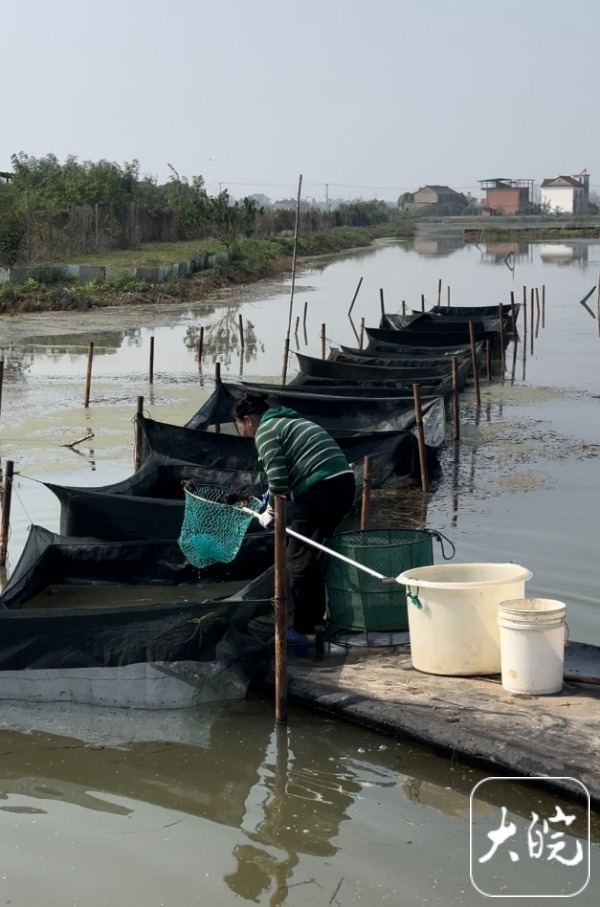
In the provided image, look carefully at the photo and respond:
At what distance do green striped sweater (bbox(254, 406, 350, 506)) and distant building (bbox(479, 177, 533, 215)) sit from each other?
117m

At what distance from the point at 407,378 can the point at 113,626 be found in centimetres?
1070

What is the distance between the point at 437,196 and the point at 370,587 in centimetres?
13878

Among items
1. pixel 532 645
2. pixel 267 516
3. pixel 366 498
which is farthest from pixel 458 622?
pixel 366 498

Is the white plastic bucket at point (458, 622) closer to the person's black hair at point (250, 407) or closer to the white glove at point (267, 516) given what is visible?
the white glove at point (267, 516)

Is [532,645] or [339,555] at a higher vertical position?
[339,555]

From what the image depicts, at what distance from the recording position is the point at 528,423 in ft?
54.9

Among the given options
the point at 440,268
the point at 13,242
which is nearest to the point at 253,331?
the point at 13,242

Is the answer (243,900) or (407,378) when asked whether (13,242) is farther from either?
(243,900)

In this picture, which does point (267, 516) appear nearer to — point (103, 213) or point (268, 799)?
point (268, 799)

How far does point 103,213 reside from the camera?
44.1 meters

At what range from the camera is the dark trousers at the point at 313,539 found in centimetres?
683

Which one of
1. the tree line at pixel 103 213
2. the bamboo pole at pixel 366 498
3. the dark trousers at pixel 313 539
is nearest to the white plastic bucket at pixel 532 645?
the dark trousers at pixel 313 539

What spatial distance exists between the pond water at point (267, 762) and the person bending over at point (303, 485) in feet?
2.32

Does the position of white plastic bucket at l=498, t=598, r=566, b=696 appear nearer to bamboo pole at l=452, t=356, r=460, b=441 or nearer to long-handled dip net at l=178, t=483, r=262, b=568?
long-handled dip net at l=178, t=483, r=262, b=568
